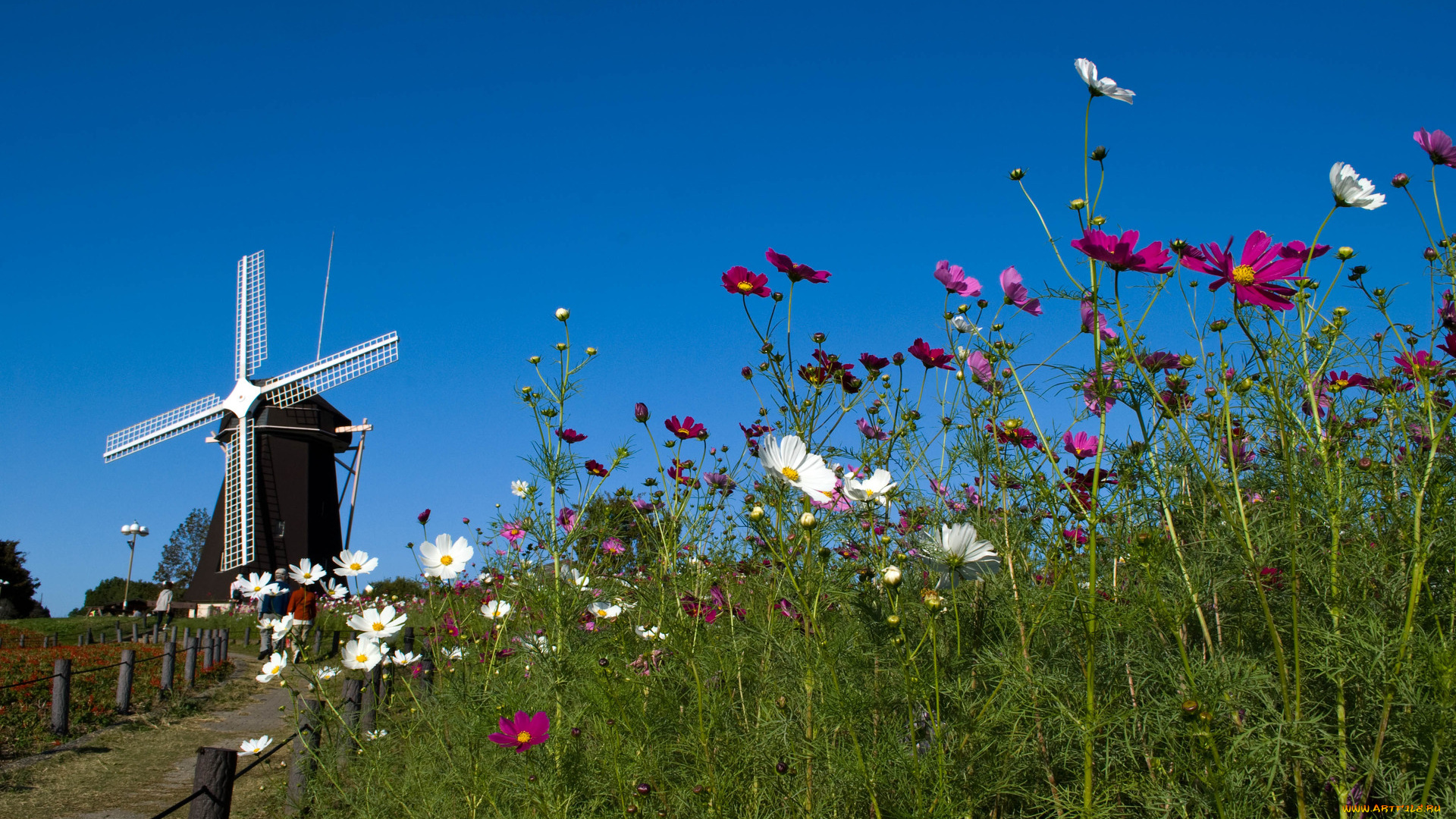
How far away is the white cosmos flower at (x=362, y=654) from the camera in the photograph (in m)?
2.64

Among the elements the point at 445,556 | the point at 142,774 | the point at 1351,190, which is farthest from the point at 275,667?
the point at 142,774

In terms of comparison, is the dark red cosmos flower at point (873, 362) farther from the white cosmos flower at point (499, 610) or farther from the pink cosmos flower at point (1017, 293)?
the white cosmos flower at point (499, 610)

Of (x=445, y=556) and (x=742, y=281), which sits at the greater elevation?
(x=742, y=281)

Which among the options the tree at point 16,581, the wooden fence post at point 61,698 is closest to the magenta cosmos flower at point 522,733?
the wooden fence post at point 61,698

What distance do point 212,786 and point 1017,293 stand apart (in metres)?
2.79

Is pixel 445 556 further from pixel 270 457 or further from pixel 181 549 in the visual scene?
pixel 181 549

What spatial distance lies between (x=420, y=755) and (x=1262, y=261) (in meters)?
2.67

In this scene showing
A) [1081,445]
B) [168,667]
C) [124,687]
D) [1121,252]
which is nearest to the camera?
[1121,252]

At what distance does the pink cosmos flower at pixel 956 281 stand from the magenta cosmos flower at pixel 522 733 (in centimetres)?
126

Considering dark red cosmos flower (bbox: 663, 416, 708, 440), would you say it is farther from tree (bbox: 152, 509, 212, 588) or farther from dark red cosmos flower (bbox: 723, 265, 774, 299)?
tree (bbox: 152, 509, 212, 588)

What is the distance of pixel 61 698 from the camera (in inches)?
243

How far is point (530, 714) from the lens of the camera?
206 centimetres

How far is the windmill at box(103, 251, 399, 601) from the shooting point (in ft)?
60.1

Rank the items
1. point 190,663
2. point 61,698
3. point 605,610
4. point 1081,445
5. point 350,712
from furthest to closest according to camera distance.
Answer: point 190,663, point 61,698, point 350,712, point 605,610, point 1081,445
